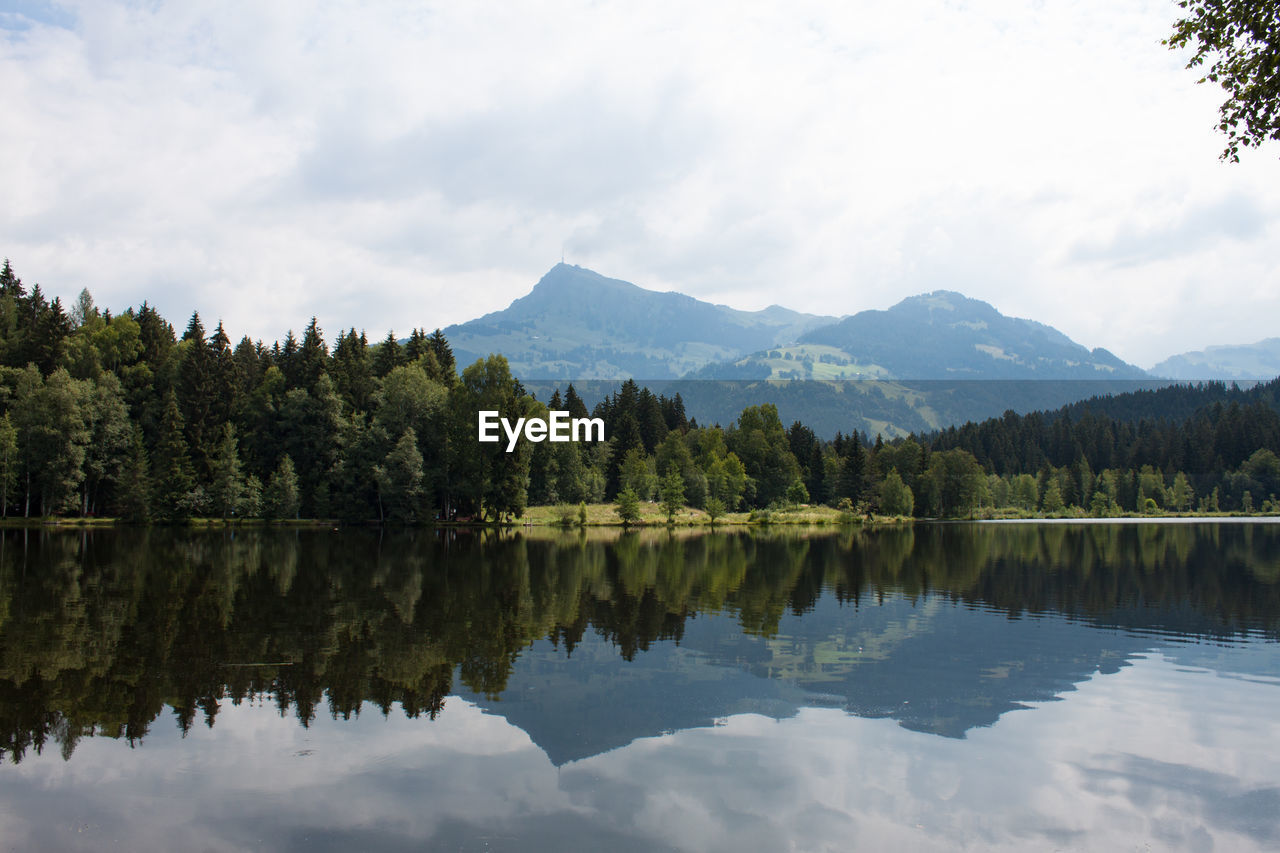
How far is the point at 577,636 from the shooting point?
2755 cm

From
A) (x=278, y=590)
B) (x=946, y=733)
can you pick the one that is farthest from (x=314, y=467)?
(x=946, y=733)

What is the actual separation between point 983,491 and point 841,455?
33788 millimetres

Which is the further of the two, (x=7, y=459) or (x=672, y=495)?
(x=672, y=495)

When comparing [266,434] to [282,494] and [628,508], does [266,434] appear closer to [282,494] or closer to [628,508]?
[282,494]

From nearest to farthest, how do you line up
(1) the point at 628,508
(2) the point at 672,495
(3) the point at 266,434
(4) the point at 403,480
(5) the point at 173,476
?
1. (5) the point at 173,476
2. (4) the point at 403,480
3. (3) the point at 266,434
4. (1) the point at 628,508
5. (2) the point at 672,495

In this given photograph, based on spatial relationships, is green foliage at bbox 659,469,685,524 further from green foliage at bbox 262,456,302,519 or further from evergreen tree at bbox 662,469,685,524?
green foliage at bbox 262,456,302,519

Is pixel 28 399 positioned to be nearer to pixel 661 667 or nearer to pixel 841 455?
pixel 661 667

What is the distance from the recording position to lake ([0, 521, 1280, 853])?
12.5m

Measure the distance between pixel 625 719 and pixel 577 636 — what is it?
31.3 feet

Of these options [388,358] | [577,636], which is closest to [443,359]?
[388,358]

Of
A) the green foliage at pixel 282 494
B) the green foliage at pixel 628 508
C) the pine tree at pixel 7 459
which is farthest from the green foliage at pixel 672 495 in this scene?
the pine tree at pixel 7 459

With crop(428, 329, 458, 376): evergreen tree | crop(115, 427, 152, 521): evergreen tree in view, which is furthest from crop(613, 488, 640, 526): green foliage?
crop(115, 427, 152, 521): evergreen tree

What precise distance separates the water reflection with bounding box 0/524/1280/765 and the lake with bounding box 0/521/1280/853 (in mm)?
164

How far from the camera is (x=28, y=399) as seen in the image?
293 feet
